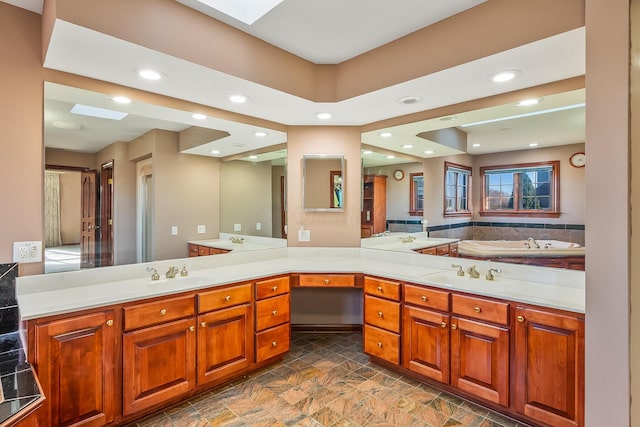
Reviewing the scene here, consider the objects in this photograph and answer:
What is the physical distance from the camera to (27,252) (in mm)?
1929

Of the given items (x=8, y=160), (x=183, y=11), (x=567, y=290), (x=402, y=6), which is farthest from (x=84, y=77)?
(x=567, y=290)

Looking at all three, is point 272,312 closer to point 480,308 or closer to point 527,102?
point 480,308

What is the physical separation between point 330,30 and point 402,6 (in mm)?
Result: 485

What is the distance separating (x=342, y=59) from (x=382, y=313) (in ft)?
6.77

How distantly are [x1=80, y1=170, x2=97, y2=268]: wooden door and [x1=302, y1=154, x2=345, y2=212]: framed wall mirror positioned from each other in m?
1.85

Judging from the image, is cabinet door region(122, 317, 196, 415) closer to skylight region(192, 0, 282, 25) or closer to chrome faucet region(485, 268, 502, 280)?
skylight region(192, 0, 282, 25)

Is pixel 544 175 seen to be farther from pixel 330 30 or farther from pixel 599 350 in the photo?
pixel 330 30

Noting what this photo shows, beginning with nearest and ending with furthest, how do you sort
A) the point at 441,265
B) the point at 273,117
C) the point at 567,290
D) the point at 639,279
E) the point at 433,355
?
the point at 639,279 → the point at 567,290 → the point at 433,355 → the point at 441,265 → the point at 273,117

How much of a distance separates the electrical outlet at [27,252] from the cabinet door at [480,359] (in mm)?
2696

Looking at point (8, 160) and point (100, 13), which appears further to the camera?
point (8, 160)

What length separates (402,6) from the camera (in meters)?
1.88

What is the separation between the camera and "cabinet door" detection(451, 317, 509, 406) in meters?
2.01

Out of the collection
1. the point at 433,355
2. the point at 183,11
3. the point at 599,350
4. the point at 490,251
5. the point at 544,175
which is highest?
the point at 183,11

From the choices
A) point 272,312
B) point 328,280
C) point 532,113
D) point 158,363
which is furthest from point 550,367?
point 158,363
